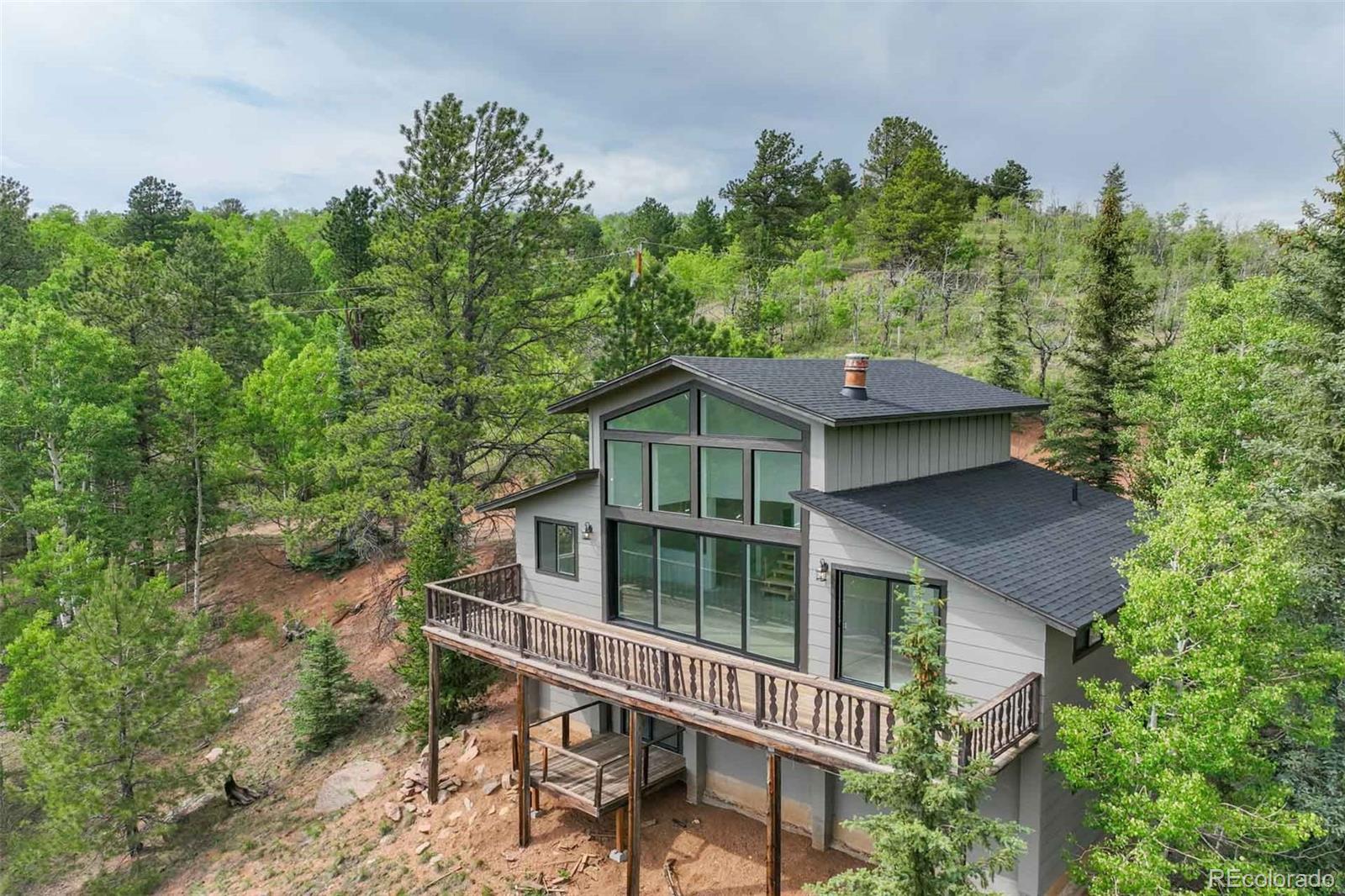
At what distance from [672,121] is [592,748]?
85.6 feet

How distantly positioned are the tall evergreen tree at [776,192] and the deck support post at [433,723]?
39243 mm

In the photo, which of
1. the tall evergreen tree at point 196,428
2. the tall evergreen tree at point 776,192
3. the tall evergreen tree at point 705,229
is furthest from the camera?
the tall evergreen tree at point 705,229

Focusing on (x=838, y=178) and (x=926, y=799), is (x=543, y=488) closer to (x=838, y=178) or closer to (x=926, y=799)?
(x=926, y=799)

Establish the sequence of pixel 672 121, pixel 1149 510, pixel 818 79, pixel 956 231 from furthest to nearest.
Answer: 1. pixel 956 231
2. pixel 672 121
3. pixel 818 79
4. pixel 1149 510

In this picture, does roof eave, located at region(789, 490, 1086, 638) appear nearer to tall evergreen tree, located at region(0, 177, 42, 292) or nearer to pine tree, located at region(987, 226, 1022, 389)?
pine tree, located at region(987, 226, 1022, 389)

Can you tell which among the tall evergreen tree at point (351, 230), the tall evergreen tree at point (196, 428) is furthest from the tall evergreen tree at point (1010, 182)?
the tall evergreen tree at point (196, 428)

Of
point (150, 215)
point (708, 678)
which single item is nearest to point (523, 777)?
point (708, 678)

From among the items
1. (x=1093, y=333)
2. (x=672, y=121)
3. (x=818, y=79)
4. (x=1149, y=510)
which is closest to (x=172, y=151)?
(x=672, y=121)

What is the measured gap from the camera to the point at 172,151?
33.8m

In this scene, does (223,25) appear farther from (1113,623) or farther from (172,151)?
(172,151)

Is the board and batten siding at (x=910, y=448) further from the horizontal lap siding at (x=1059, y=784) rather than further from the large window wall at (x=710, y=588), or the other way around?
the horizontal lap siding at (x=1059, y=784)

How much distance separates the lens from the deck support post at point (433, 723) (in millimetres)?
12945

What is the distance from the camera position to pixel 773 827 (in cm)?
914

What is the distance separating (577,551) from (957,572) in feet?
22.5
